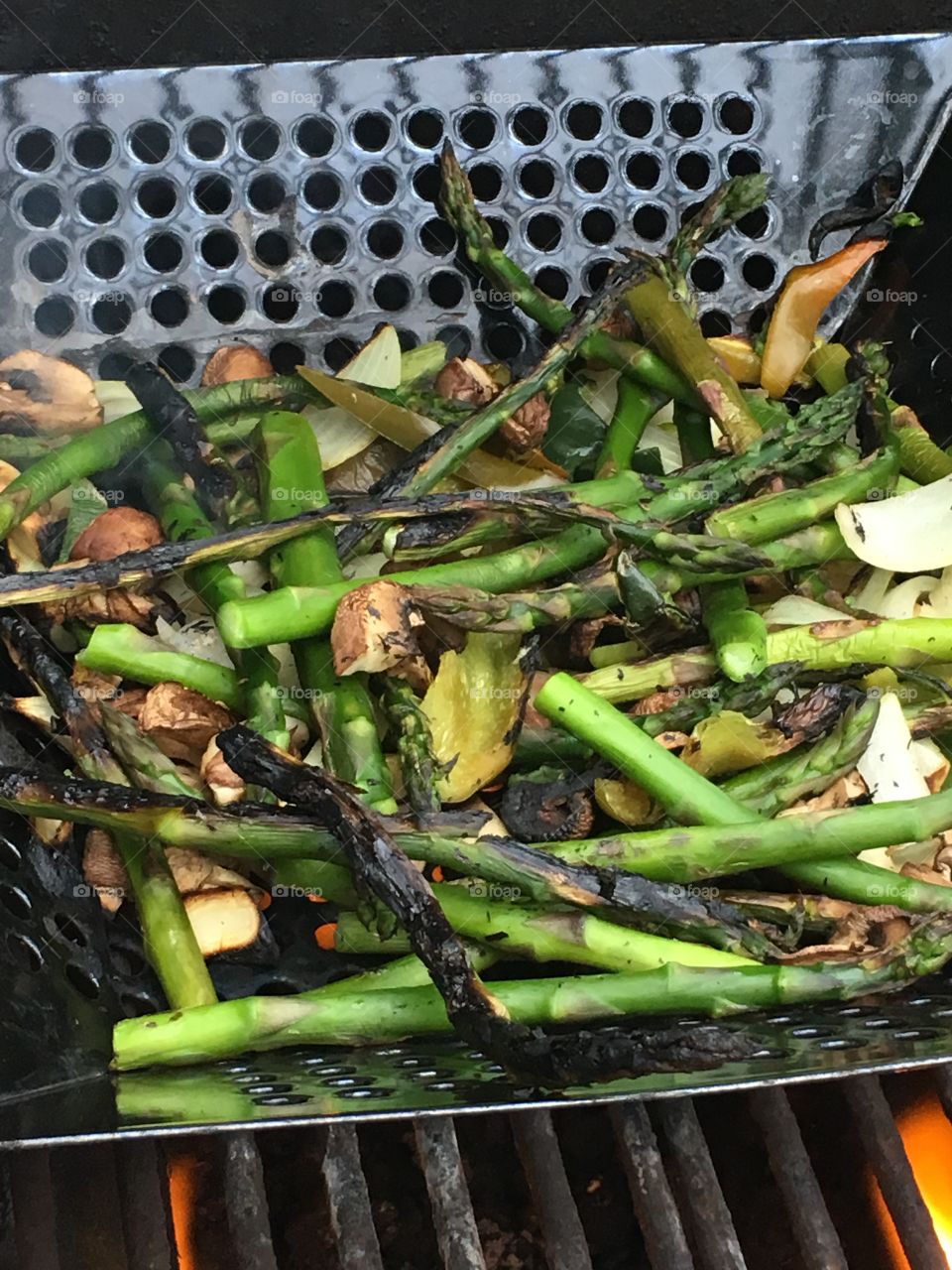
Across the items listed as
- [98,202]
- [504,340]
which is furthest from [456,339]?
[98,202]

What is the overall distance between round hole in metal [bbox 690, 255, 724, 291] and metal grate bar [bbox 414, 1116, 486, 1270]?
1.79 meters

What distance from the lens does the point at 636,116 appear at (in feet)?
8.35

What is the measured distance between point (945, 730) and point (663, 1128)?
83 cm

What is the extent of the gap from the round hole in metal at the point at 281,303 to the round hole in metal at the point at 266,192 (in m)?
0.16

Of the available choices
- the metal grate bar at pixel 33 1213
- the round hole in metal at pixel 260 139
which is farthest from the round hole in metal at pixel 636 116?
the metal grate bar at pixel 33 1213

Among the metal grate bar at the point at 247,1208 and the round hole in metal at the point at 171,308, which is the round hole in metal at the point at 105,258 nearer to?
the round hole in metal at the point at 171,308

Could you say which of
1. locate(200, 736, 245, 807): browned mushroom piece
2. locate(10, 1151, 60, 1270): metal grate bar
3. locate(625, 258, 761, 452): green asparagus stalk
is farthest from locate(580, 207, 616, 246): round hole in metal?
locate(10, 1151, 60, 1270): metal grate bar

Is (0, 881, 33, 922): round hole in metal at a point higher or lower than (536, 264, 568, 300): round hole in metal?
lower

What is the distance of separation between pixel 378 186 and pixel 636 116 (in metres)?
0.58

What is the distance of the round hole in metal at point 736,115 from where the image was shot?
2.54 meters

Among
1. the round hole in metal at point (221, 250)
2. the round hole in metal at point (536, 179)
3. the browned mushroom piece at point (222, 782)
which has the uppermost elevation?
the round hole in metal at point (536, 179)

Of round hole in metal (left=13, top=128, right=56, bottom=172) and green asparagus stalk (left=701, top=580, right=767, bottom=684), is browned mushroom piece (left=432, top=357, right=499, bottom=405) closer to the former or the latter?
green asparagus stalk (left=701, top=580, right=767, bottom=684)

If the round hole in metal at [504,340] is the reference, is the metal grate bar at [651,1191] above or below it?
below

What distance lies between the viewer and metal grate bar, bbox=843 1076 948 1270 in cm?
158
